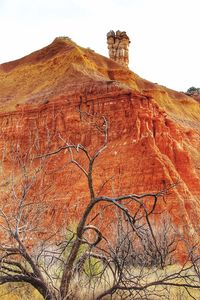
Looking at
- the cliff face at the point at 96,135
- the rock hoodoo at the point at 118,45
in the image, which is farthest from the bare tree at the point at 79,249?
the rock hoodoo at the point at 118,45

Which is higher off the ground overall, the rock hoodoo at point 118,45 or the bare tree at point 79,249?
the rock hoodoo at point 118,45

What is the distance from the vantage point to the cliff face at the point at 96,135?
35219mm

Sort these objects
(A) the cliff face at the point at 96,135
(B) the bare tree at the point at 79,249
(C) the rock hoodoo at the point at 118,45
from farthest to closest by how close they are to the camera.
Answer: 1. (C) the rock hoodoo at the point at 118,45
2. (A) the cliff face at the point at 96,135
3. (B) the bare tree at the point at 79,249

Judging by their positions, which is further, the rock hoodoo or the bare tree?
the rock hoodoo

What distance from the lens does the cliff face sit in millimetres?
35219

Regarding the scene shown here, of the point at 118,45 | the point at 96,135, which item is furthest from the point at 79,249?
the point at 118,45

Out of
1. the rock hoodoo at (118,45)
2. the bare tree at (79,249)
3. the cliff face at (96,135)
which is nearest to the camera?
the bare tree at (79,249)

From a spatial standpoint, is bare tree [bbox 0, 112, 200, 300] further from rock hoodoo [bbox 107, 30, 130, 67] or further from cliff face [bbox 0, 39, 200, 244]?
rock hoodoo [bbox 107, 30, 130, 67]

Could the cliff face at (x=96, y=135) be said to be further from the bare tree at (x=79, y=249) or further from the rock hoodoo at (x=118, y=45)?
the rock hoodoo at (x=118, y=45)

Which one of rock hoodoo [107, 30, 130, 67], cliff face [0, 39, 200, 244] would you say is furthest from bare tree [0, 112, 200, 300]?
rock hoodoo [107, 30, 130, 67]

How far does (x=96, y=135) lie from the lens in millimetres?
39656

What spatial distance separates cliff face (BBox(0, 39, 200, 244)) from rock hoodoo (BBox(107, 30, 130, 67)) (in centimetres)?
4153

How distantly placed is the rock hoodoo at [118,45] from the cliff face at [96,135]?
41.5m

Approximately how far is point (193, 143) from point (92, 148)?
55.8ft
